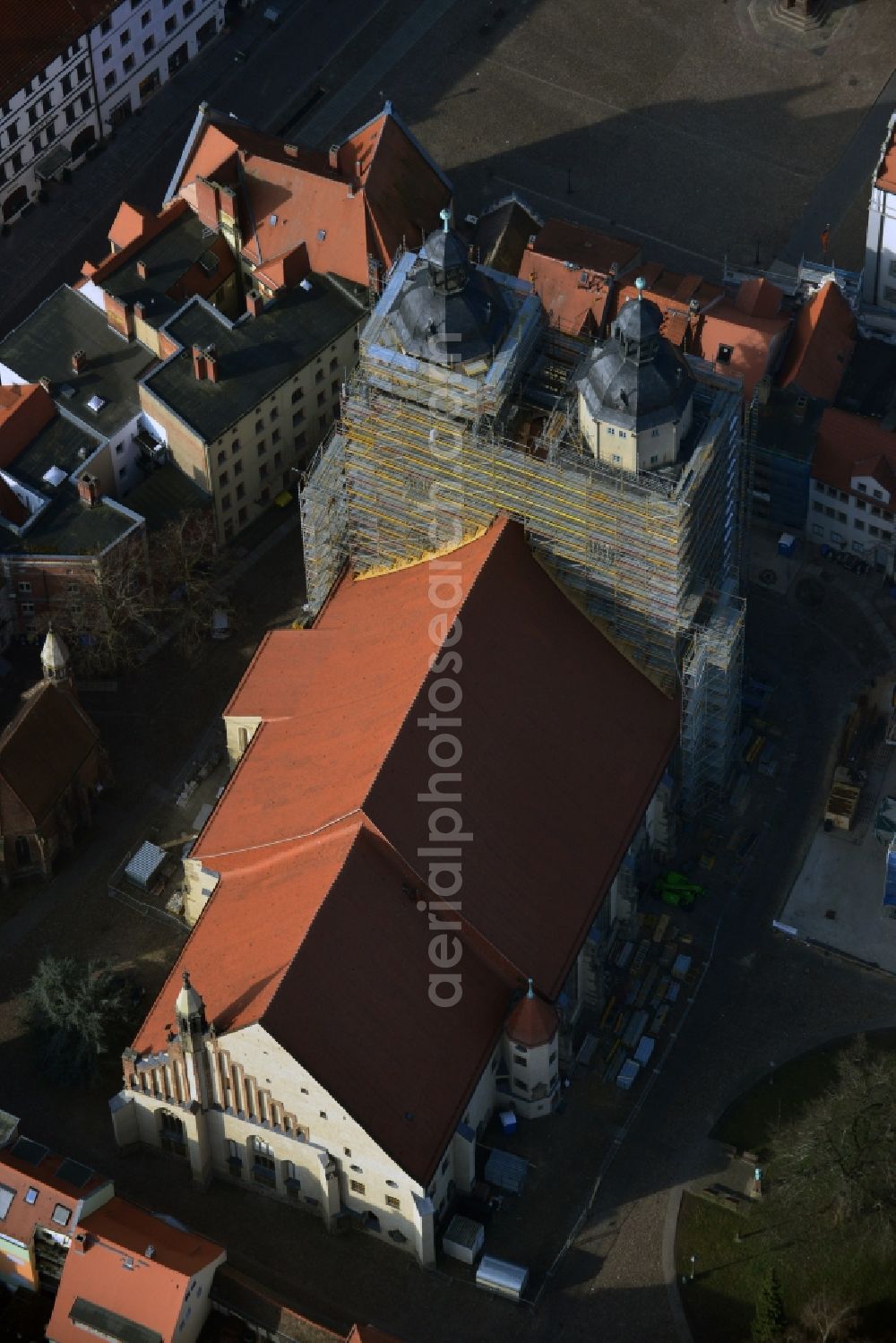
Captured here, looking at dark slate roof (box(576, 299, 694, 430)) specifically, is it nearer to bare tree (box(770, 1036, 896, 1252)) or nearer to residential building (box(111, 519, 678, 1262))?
residential building (box(111, 519, 678, 1262))

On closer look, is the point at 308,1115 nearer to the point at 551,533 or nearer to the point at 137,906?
the point at 137,906

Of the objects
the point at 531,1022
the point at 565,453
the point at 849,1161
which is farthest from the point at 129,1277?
the point at 565,453

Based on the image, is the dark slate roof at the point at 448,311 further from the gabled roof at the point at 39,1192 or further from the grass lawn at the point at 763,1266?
the gabled roof at the point at 39,1192

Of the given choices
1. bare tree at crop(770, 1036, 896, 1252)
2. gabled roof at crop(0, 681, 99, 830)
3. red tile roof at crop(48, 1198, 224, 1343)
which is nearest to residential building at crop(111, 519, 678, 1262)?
red tile roof at crop(48, 1198, 224, 1343)

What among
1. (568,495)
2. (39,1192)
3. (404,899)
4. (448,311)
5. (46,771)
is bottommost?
(39,1192)

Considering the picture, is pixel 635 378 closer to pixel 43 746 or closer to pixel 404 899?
pixel 404 899

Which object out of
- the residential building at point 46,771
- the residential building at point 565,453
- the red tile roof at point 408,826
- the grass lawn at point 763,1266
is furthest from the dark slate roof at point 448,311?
the grass lawn at point 763,1266
